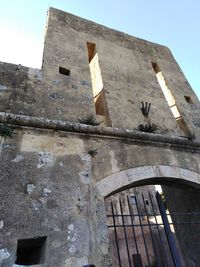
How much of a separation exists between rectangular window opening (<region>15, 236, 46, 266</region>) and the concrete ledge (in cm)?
146

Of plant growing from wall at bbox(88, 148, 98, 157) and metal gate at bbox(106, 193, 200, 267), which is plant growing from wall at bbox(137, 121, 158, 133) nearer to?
metal gate at bbox(106, 193, 200, 267)

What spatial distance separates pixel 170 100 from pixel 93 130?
2888 millimetres

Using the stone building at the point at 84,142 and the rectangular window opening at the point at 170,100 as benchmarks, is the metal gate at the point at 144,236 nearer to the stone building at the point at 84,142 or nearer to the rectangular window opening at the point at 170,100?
the stone building at the point at 84,142

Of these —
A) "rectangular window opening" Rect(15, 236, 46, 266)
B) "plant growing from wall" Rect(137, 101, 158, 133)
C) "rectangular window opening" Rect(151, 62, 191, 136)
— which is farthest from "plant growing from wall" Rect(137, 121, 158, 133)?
"rectangular window opening" Rect(15, 236, 46, 266)

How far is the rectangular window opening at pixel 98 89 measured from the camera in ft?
14.3

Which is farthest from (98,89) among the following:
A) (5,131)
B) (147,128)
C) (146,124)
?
(5,131)

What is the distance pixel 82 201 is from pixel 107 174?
1.87ft

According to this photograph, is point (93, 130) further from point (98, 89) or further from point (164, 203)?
point (164, 203)

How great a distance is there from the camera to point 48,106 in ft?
12.4

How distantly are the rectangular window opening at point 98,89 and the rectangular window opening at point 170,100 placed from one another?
1.77 m

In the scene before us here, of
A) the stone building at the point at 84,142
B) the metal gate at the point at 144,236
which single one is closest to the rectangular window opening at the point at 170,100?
the stone building at the point at 84,142

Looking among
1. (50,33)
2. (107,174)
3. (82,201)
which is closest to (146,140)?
(107,174)

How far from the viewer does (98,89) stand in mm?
4867

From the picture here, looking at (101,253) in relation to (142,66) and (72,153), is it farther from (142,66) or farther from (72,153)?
(142,66)
